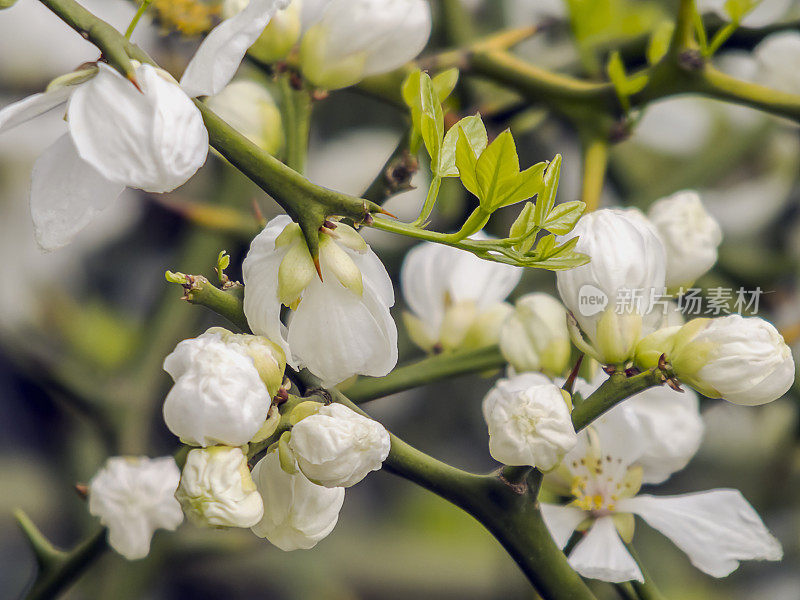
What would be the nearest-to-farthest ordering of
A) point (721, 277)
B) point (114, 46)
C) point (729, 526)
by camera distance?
point (114, 46), point (729, 526), point (721, 277)

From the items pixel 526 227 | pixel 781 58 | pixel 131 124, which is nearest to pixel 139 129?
pixel 131 124

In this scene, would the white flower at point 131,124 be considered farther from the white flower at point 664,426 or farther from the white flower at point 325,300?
the white flower at point 664,426

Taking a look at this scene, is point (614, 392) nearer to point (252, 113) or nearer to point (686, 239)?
point (686, 239)

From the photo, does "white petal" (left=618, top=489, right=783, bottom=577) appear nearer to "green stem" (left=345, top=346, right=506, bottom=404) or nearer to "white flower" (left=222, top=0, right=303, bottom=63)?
"green stem" (left=345, top=346, right=506, bottom=404)

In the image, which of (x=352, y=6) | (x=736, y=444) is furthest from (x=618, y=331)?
(x=736, y=444)

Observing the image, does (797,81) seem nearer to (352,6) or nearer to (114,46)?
(352,6)

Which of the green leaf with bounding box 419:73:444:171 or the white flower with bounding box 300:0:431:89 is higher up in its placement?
the green leaf with bounding box 419:73:444:171

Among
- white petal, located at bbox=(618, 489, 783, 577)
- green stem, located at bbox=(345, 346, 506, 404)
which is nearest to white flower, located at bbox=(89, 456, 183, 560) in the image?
green stem, located at bbox=(345, 346, 506, 404)
